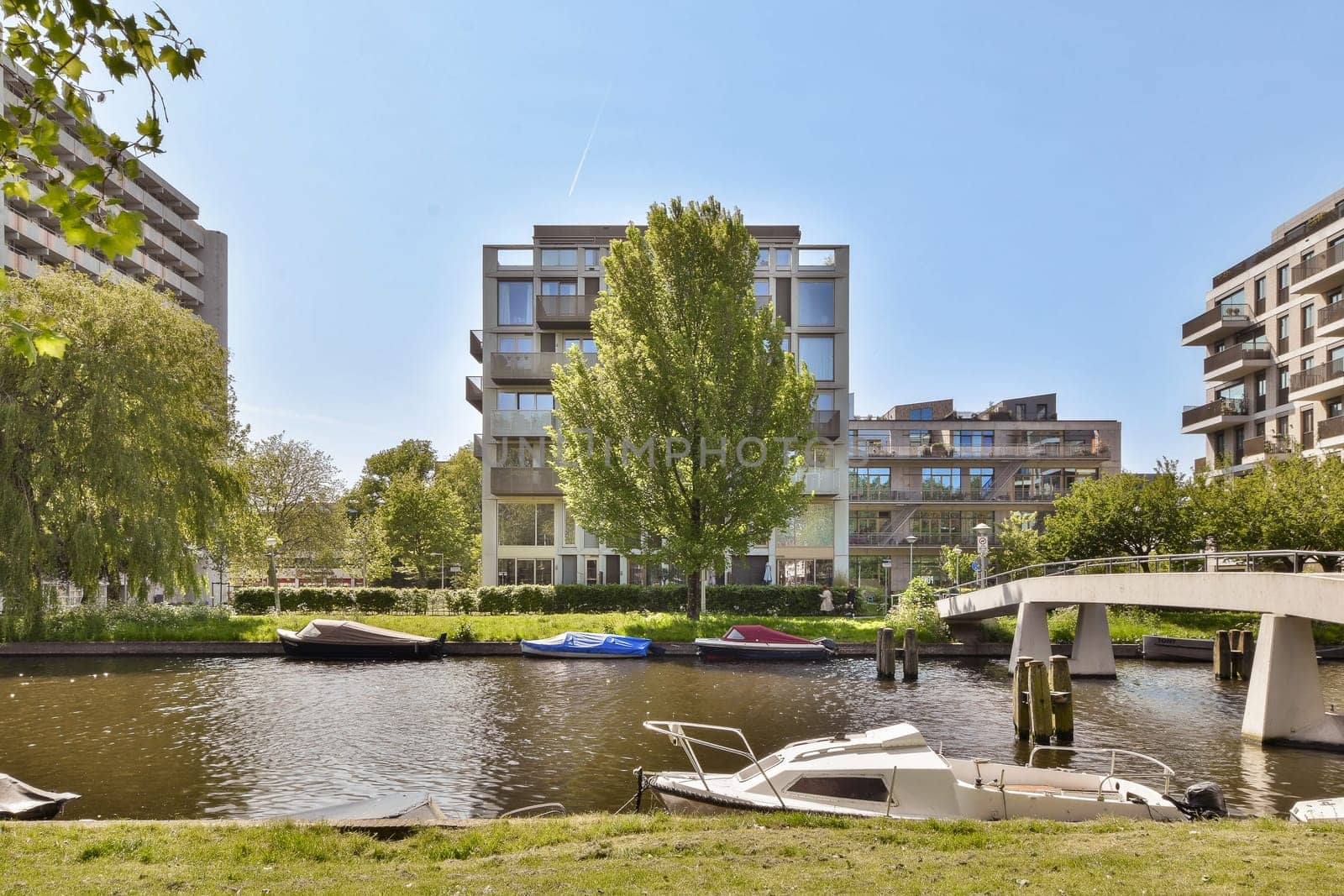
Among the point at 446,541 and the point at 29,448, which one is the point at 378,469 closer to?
the point at 446,541

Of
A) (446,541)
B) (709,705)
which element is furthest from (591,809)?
(446,541)

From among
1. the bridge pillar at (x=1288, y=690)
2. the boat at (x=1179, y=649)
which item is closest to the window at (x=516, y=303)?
the boat at (x=1179, y=649)

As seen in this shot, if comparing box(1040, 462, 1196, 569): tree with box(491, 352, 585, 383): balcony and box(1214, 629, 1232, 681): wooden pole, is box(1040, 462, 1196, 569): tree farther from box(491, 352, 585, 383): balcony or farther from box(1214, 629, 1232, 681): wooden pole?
box(491, 352, 585, 383): balcony

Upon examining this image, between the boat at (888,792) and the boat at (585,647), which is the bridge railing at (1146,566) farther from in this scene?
the boat at (888,792)

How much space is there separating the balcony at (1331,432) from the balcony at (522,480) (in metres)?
39.0

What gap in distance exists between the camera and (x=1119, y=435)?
80.6 meters

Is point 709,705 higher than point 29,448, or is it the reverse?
point 29,448

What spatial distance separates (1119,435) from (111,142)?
281 ft

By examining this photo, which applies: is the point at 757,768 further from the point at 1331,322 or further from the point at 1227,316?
the point at 1227,316

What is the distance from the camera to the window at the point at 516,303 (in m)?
54.4

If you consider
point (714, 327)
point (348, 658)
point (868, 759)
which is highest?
point (714, 327)

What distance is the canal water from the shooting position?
15766 millimetres

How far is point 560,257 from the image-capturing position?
54531mm

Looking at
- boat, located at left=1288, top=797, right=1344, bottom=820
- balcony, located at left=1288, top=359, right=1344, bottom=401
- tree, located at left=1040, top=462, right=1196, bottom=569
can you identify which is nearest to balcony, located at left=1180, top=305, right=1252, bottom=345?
balcony, located at left=1288, top=359, right=1344, bottom=401
